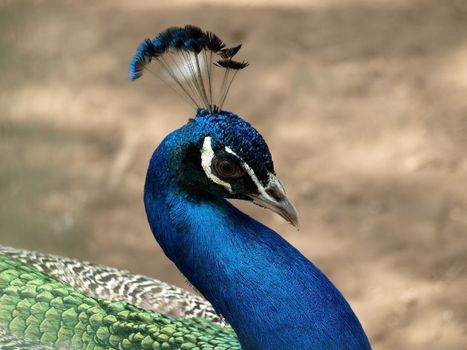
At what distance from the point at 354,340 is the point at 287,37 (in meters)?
2.08

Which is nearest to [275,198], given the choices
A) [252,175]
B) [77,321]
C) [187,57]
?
[252,175]

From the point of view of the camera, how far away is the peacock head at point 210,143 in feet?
5.32

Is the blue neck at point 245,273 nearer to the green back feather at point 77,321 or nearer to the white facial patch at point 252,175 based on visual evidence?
the white facial patch at point 252,175

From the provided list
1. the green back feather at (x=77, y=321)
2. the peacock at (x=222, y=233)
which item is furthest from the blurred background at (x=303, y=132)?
the peacock at (x=222, y=233)

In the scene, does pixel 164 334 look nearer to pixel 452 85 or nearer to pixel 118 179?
pixel 118 179

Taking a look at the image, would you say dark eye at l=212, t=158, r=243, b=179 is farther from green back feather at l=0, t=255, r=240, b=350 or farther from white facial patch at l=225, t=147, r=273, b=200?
green back feather at l=0, t=255, r=240, b=350

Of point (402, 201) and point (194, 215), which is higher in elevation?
point (402, 201)

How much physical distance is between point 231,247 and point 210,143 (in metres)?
0.22

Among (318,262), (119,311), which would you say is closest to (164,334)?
(119,311)

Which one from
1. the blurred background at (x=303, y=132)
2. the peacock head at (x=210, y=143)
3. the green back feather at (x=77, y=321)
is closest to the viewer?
the peacock head at (x=210, y=143)

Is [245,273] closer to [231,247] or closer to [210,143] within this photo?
[231,247]

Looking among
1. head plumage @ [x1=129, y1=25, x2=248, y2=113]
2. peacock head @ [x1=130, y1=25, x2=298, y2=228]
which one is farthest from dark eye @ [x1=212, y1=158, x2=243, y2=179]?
head plumage @ [x1=129, y1=25, x2=248, y2=113]

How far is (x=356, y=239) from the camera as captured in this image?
295 centimetres

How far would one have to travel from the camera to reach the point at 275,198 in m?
1.66
